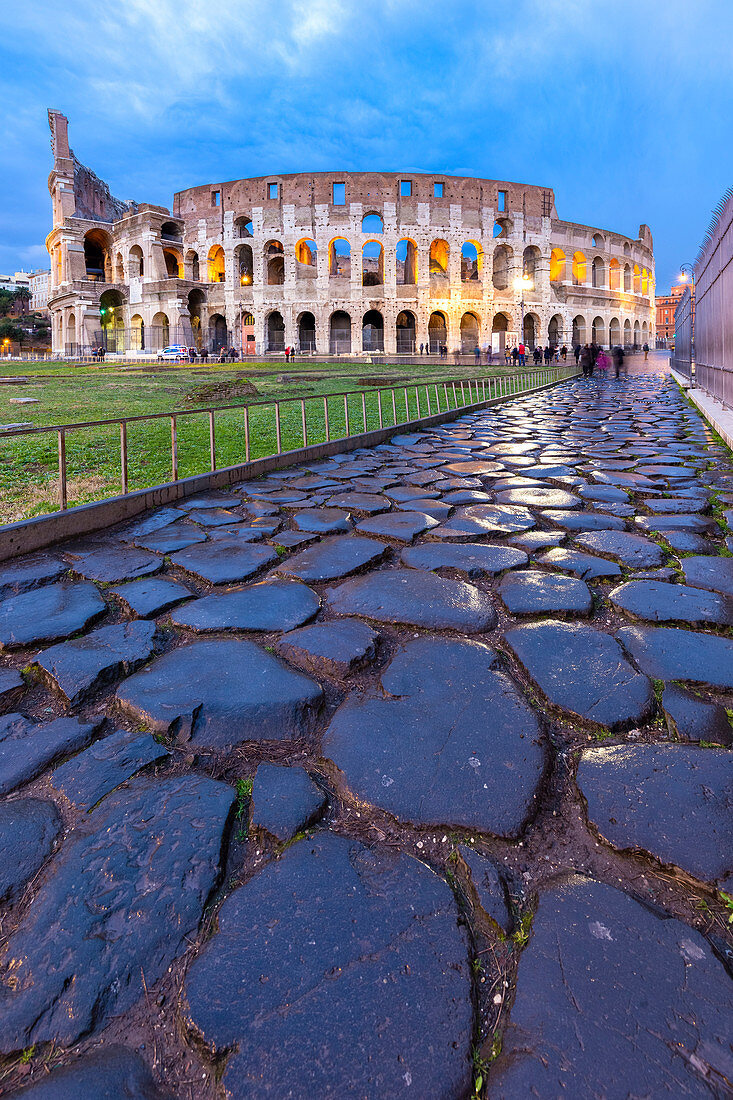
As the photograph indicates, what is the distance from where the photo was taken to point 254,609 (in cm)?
265

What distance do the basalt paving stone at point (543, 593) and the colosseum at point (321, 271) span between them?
41654 millimetres

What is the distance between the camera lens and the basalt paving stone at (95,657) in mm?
2018

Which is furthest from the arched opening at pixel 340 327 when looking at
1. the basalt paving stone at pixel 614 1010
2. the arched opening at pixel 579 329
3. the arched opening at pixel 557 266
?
the basalt paving stone at pixel 614 1010

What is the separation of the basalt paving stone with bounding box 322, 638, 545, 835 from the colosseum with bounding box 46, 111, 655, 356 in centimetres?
4264

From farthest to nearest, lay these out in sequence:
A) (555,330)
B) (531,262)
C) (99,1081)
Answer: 1. (555,330)
2. (531,262)
3. (99,1081)

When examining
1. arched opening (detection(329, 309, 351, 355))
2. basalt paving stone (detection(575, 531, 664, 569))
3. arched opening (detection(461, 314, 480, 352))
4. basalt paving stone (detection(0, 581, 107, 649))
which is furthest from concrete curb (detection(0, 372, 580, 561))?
arched opening (detection(461, 314, 480, 352))

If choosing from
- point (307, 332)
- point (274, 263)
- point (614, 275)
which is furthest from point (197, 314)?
point (614, 275)

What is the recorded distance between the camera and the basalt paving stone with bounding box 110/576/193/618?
269 cm

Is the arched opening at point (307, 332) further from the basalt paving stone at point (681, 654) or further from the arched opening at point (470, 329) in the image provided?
the basalt paving stone at point (681, 654)

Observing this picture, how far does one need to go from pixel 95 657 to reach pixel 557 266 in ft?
175

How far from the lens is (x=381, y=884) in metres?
1.24

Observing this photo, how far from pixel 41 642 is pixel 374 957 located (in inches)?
71.6

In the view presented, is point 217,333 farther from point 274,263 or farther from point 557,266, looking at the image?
point 557,266

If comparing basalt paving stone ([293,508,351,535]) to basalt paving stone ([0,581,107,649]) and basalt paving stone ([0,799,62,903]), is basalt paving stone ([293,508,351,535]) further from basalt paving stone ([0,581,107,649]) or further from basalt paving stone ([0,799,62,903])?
basalt paving stone ([0,799,62,903])
